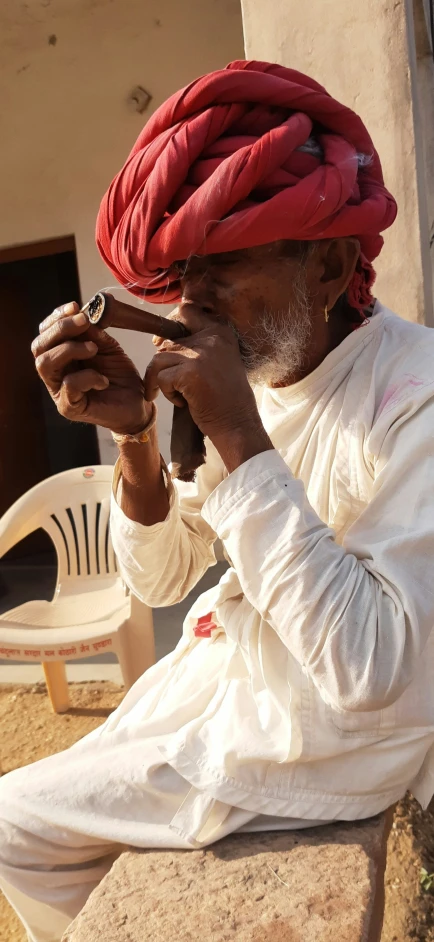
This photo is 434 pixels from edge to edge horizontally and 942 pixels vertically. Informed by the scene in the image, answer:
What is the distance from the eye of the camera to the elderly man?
1165 mm

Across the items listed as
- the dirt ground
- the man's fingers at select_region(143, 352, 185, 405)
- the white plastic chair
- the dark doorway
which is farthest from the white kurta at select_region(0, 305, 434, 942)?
the dark doorway

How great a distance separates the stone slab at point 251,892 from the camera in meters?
1.12

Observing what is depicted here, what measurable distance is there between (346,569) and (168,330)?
1.78 ft

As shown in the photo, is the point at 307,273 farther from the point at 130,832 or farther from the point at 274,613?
the point at 130,832

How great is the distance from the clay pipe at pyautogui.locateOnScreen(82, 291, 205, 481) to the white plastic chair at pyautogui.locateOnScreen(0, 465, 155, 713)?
1647mm

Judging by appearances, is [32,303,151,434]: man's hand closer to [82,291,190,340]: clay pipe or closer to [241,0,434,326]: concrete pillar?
[82,291,190,340]: clay pipe

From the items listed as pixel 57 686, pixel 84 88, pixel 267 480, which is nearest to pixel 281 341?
pixel 267 480

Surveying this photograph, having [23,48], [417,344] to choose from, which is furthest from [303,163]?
[23,48]

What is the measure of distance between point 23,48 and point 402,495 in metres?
4.99

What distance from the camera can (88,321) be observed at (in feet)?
4.17

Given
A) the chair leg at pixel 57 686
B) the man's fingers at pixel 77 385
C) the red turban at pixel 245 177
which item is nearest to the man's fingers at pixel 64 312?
the man's fingers at pixel 77 385

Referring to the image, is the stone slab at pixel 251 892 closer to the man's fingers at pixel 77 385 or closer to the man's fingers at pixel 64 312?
the man's fingers at pixel 77 385

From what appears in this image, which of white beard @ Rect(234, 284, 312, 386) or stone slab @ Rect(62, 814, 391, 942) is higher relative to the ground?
white beard @ Rect(234, 284, 312, 386)

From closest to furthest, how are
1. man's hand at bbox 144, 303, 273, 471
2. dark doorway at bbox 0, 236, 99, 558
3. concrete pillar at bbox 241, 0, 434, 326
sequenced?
man's hand at bbox 144, 303, 273, 471 → concrete pillar at bbox 241, 0, 434, 326 → dark doorway at bbox 0, 236, 99, 558
